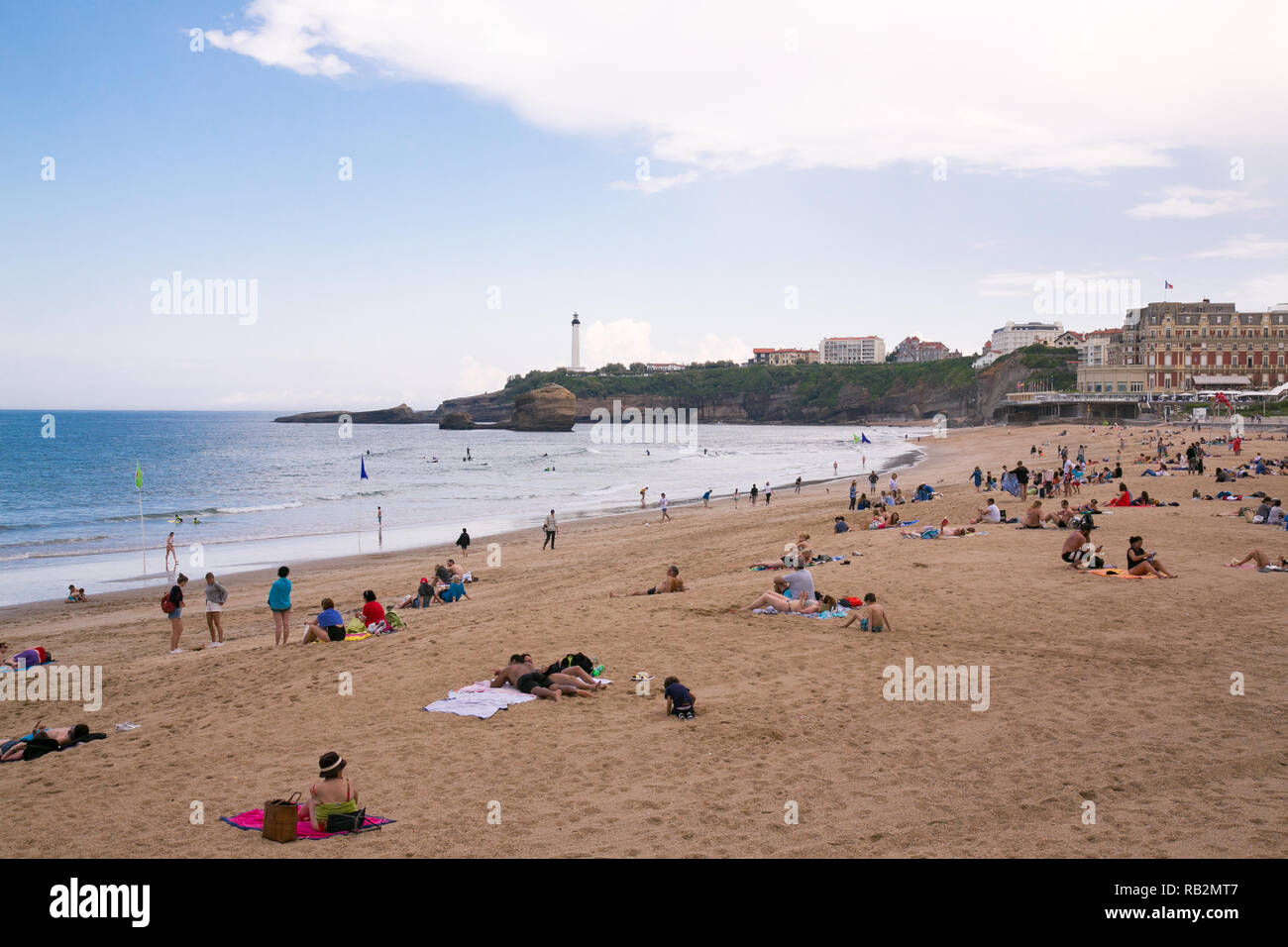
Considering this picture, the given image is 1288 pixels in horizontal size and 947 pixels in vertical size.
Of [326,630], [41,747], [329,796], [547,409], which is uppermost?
[547,409]

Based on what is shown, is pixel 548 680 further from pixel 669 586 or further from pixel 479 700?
pixel 669 586

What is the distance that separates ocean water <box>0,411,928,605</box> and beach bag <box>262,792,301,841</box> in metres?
18.9

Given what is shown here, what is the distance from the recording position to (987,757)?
7.12m

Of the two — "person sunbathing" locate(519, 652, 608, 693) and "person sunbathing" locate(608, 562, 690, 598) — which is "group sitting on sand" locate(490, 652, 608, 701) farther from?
"person sunbathing" locate(608, 562, 690, 598)

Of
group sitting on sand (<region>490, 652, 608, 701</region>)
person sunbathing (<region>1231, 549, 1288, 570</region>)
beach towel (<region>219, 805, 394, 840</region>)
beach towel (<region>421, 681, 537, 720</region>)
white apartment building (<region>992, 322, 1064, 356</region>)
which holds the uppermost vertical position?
white apartment building (<region>992, 322, 1064, 356</region>)

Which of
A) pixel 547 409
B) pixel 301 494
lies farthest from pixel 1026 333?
pixel 301 494

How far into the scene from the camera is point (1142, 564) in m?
13.8

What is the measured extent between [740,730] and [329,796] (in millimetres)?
3953

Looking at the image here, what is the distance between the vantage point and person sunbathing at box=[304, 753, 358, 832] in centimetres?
636

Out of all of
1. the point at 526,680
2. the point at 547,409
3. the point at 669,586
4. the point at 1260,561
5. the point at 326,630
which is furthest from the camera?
the point at 547,409

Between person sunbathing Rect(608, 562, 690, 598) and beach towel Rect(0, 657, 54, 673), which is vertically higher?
A: person sunbathing Rect(608, 562, 690, 598)

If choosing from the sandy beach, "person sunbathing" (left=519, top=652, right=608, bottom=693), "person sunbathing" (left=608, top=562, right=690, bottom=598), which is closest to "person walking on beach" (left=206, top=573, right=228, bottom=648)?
the sandy beach

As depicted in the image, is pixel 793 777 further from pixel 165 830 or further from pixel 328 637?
pixel 328 637

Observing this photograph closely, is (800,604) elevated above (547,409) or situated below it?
below
